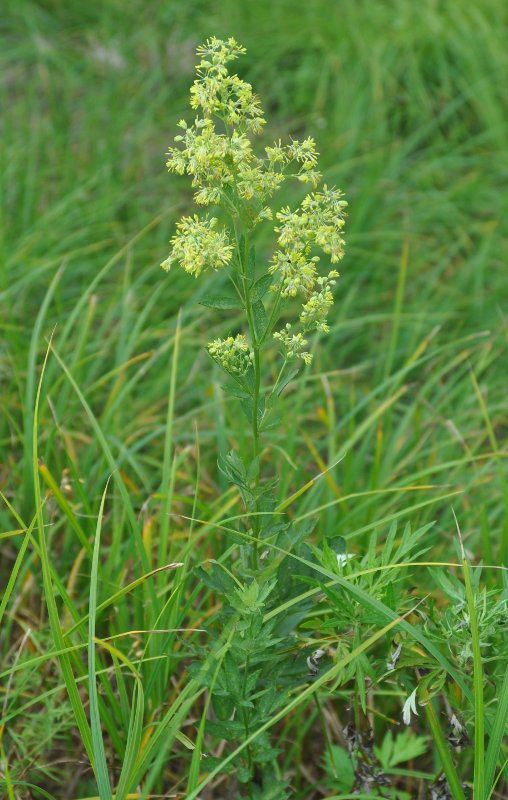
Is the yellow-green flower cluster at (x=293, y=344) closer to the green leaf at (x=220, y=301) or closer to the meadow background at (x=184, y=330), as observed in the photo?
the green leaf at (x=220, y=301)

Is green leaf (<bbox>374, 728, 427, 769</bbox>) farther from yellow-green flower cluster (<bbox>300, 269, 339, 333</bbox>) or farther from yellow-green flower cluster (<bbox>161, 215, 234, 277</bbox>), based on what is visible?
yellow-green flower cluster (<bbox>161, 215, 234, 277</bbox>)

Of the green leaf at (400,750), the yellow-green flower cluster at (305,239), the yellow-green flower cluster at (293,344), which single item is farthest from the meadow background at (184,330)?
the yellow-green flower cluster at (305,239)

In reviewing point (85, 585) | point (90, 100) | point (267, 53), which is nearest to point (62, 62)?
point (90, 100)

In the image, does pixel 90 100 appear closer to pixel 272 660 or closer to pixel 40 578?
pixel 40 578

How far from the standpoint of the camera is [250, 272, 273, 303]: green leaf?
137cm

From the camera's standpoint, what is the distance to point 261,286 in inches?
54.3

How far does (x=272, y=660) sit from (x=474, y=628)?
0.40 m

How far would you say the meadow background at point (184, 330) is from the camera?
186 centimetres

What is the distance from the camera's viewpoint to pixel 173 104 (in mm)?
4402

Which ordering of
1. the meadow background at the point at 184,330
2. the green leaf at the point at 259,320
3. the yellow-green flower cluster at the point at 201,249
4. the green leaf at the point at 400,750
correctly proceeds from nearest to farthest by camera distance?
the yellow-green flower cluster at the point at 201,249 < the green leaf at the point at 259,320 < the green leaf at the point at 400,750 < the meadow background at the point at 184,330

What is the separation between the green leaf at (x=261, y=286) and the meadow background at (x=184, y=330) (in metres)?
0.52

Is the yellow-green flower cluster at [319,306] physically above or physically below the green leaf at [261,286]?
below

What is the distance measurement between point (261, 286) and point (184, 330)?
4.15 ft

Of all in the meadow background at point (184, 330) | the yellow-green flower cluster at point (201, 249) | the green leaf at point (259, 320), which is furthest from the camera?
the meadow background at point (184, 330)
